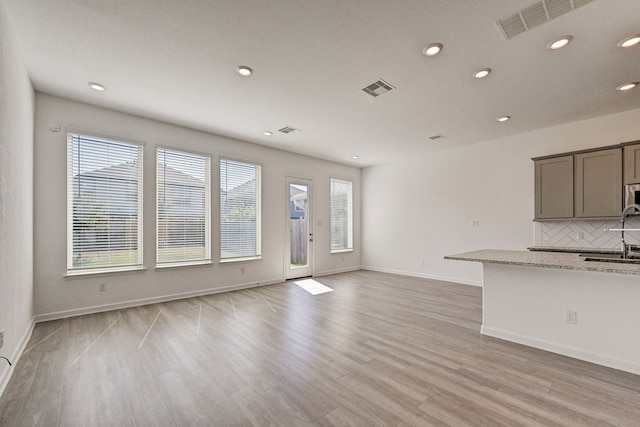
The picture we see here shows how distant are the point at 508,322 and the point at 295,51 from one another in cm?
366

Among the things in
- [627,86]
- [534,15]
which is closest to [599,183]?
[627,86]

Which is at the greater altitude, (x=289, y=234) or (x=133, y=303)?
(x=289, y=234)

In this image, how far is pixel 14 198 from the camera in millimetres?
2615

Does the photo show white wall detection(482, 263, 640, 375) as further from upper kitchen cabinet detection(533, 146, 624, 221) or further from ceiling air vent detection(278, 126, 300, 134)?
ceiling air vent detection(278, 126, 300, 134)

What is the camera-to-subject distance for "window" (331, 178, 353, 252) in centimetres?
743

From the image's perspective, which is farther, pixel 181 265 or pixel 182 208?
Answer: pixel 182 208

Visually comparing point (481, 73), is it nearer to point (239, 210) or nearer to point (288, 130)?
point (288, 130)

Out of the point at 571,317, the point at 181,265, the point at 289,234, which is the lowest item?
the point at 571,317

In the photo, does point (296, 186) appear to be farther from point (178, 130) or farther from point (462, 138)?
point (462, 138)

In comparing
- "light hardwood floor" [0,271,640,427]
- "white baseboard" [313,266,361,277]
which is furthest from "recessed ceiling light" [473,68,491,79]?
"white baseboard" [313,266,361,277]

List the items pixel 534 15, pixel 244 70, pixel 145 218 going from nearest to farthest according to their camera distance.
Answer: pixel 534 15, pixel 244 70, pixel 145 218

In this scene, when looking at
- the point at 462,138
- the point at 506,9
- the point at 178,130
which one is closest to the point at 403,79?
the point at 506,9

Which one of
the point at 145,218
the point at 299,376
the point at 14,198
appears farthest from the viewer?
the point at 145,218

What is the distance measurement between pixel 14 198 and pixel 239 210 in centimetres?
320
